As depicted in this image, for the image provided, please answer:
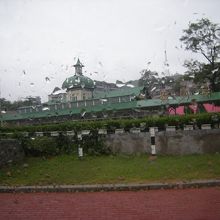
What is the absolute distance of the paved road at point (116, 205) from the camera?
7051 millimetres

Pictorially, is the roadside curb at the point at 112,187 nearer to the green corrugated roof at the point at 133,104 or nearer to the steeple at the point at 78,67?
the green corrugated roof at the point at 133,104

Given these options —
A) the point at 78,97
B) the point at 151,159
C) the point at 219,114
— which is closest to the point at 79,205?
the point at 151,159

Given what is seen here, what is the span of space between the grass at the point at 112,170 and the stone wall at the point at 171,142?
2.62 feet

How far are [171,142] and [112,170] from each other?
13.8 ft

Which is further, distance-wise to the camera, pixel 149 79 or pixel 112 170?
pixel 149 79

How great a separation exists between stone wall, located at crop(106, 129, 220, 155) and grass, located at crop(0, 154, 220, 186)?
0.80 meters

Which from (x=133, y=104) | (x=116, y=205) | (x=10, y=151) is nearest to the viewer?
(x=116, y=205)

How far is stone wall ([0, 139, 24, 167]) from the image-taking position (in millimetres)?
13374

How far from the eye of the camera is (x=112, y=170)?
38.9 feet

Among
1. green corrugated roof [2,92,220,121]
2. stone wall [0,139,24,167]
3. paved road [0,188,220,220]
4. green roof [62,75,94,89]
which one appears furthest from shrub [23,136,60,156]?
green roof [62,75,94,89]

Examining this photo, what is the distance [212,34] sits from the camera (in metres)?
38.3

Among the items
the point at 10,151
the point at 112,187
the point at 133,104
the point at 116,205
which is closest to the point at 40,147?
the point at 10,151

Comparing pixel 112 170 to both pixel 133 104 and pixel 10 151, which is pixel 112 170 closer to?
pixel 10 151

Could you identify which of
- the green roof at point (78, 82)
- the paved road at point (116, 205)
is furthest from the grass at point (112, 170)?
the green roof at point (78, 82)
